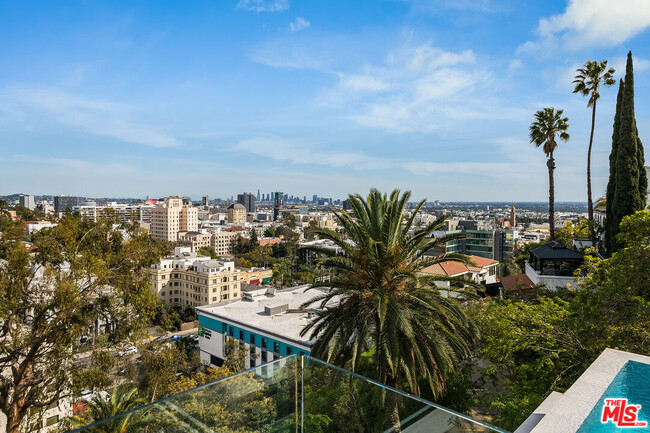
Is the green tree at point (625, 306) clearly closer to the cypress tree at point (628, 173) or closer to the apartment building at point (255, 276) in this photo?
the cypress tree at point (628, 173)

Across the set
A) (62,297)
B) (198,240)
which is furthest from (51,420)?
(198,240)

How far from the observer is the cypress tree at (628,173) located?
47.5 feet

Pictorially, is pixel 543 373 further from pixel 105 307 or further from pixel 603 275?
pixel 105 307

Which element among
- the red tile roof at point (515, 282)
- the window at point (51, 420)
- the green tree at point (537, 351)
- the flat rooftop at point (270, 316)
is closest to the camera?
the green tree at point (537, 351)

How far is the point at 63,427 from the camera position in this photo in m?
9.06

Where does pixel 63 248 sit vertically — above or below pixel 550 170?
below

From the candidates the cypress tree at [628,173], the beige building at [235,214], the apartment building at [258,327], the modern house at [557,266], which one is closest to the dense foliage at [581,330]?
the modern house at [557,266]

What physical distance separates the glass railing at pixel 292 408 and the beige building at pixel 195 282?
39.7 m

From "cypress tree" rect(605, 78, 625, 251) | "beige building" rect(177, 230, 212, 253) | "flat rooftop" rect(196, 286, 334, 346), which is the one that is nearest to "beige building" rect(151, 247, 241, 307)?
"flat rooftop" rect(196, 286, 334, 346)

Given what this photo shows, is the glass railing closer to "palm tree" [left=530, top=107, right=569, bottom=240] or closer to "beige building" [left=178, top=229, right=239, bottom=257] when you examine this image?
"palm tree" [left=530, top=107, right=569, bottom=240]

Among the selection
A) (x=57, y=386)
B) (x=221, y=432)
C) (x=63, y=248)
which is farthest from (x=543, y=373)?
(x=63, y=248)

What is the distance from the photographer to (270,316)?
23.8 metres

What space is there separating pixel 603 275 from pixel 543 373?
110 inches

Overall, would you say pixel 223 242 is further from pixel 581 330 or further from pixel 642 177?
pixel 581 330
